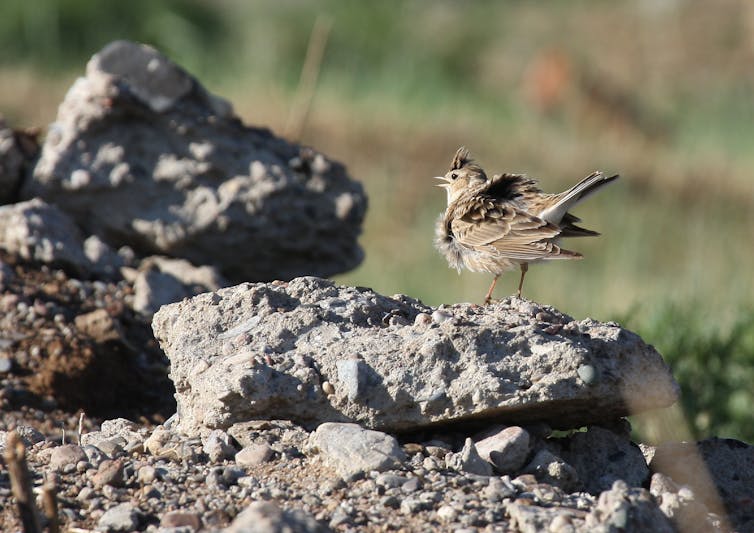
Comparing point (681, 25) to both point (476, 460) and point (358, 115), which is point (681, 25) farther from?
point (476, 460)

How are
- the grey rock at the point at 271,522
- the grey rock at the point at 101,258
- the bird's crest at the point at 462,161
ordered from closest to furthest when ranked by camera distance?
the grey rock at the point at 271,522, the grey rock at the point at 101,258, the bird's crest at the point at 462,161

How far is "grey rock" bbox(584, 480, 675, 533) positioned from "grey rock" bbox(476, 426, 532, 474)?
38 centimetres

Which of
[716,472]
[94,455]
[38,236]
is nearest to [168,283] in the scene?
[38,236]

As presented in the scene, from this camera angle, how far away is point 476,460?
11.4ft

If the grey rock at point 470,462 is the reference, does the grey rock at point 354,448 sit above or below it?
above

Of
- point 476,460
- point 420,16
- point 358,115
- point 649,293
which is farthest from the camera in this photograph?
point 420,16

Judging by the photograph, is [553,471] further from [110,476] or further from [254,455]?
[110,476]

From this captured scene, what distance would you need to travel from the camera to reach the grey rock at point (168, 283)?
558 centimetres

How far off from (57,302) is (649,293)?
695cm

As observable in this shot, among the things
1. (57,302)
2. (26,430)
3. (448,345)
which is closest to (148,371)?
(57,302)

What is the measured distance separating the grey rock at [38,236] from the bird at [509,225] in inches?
70.6

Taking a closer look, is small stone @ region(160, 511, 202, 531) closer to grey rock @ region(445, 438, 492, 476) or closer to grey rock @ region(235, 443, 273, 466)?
grey rock @ region(235, 443, 273, 466)

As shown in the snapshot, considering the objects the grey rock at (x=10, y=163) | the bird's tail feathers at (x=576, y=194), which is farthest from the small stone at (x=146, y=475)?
the grey rock at (x=10, y=163)

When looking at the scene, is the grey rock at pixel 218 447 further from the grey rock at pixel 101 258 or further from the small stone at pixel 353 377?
the grey rock at pixel 101 258
